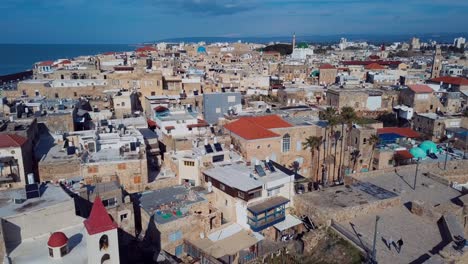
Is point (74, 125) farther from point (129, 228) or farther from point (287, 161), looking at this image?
point (287, 161)

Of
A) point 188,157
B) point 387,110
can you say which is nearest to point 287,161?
point 188,157

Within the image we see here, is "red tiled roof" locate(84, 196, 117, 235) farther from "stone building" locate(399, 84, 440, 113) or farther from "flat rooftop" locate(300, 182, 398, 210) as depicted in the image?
"stone building" locate(399, 84, 440, 113)

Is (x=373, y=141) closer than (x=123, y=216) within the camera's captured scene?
No

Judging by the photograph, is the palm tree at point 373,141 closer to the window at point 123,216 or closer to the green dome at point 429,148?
the green dome at point 429,148

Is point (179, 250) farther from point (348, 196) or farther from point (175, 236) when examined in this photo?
point (348, 196)

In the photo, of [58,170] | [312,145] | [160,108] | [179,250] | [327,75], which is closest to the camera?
[179,250]

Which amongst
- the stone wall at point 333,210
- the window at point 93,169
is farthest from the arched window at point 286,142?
the window at point 93,169

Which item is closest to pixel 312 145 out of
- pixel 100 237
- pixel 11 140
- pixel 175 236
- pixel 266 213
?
pixel 266 213
